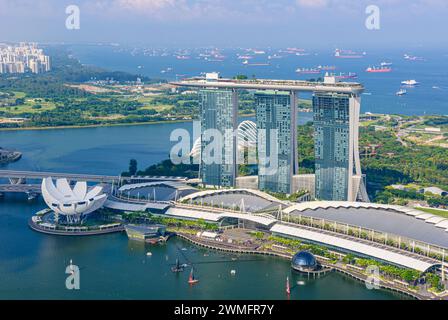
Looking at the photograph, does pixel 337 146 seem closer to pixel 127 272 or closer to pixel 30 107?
pixel 127 272

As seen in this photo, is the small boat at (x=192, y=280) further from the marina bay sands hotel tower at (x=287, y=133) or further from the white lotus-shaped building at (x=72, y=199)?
the marina bay sands hotel tower at (x=287, y=133)

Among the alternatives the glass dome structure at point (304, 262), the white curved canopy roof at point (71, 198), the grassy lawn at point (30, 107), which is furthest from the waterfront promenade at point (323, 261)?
the grassy lawn at point (30, 107)

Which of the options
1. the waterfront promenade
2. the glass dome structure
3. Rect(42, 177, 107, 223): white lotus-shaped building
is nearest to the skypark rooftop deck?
Rect(42, 177, 107, 223): white lotus-shaped building

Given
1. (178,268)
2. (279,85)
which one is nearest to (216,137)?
(279,85)

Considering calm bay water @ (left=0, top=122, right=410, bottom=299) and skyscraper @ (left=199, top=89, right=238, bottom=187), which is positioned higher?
skyscraper @ (left=199, top=89, right=238, bottom=187)

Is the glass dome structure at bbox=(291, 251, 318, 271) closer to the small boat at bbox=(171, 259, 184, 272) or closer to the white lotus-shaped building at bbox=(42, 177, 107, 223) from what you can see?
the small boat at bbox=(171, 259, 184, 272)

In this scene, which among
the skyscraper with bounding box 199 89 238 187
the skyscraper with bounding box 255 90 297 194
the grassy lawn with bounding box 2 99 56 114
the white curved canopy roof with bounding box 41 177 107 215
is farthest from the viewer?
the grassy lawn with bounding box 2 99 56 114
